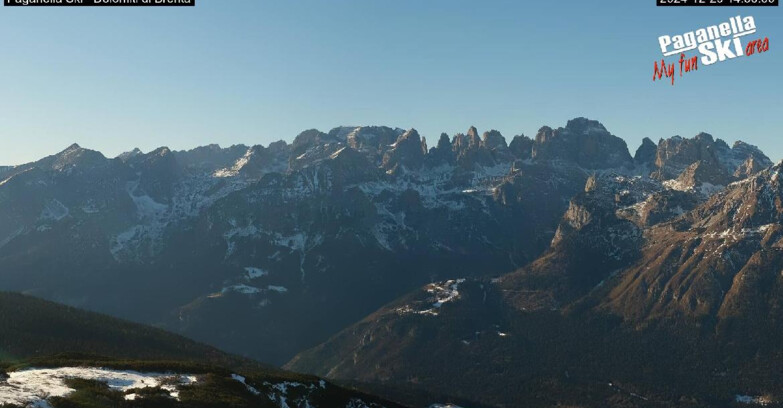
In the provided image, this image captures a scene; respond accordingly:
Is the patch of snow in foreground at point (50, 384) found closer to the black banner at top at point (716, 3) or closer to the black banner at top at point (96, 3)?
the black banner at top at point (96, 3)

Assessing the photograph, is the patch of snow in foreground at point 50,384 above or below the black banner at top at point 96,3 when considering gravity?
below

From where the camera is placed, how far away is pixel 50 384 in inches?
6836

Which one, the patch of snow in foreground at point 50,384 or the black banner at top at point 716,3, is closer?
the patch of snow in foreground at point 50,384

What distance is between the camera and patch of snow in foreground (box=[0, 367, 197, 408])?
15388 cm

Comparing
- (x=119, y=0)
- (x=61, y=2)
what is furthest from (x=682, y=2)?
(x=61, y=2)

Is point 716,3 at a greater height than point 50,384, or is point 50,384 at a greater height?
point 716,3

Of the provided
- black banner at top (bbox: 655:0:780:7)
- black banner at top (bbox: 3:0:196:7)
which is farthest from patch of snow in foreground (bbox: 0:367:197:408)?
black banner at top (bbox: 655:0:780:7)

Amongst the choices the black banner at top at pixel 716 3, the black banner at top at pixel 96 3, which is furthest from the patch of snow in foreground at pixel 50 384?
the black banner at top at pixel 716 3

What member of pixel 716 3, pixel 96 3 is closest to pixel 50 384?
pixel 96 3

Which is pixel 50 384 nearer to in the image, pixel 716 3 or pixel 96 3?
pixel 96 3

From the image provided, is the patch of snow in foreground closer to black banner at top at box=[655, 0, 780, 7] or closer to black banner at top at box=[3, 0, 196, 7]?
black banner at top at box=[3, 0, 196, 7]

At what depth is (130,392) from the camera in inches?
7092

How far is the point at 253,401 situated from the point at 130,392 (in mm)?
34742

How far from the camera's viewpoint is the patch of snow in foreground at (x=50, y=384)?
154 metres
